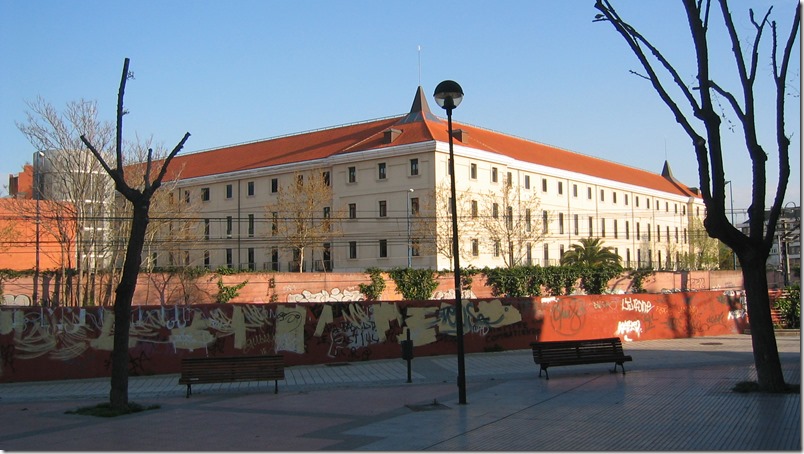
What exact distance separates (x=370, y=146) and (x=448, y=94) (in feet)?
160

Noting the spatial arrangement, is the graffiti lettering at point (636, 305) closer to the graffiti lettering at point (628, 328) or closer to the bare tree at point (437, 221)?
the graffiti lettering at point (628, 328)

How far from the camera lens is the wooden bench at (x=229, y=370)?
15773mm

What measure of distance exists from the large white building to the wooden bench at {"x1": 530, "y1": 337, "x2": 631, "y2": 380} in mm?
33041

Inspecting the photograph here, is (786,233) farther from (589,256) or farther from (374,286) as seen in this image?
(374,286)

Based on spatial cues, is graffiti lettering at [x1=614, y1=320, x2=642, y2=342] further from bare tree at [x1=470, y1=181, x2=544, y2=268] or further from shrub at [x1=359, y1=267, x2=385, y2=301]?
bare tree at [x1=470, y1=181, x2=544, y2=268]

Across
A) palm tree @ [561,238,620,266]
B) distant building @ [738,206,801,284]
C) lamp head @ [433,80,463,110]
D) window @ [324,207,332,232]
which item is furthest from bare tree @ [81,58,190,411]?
palm tree @ [561,238,620,266]

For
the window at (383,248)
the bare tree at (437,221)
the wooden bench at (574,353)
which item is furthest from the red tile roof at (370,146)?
the wooden bench at (574,353)

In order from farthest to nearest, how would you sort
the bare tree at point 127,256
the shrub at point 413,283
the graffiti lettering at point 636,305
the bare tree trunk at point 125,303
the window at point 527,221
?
the window at point 527,221 → the shrub at point 413,283 → the graffiti lettering at point 636,305 → the bare tree at point 127,256 → the bare tree trunk at point 125,303

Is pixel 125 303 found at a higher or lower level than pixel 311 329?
higher

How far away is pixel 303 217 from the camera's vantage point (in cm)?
5600

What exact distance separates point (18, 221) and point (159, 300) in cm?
989

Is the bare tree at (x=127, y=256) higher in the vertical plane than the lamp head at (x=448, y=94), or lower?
lower

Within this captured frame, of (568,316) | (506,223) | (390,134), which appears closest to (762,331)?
(568,316)

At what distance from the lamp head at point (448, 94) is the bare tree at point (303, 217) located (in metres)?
39.9
